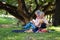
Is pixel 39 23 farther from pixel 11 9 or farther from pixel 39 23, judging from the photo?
pixel 11 9

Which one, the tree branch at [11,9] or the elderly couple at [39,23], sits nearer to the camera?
the elderly couple at [39,23]

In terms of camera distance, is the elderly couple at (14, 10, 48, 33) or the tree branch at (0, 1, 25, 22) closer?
the elderly couple at (14, 10, 48, 33)

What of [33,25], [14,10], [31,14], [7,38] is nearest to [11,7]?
[14,10]

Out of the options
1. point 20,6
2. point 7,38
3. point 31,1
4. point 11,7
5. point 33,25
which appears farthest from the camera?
point 31,1

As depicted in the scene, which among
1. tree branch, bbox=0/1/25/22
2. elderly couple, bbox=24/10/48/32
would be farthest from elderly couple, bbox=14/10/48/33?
tree branch, bbox=0/1/25/22

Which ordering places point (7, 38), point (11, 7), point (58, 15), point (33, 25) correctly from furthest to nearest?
point (11, 7), point (58, 15), point (33, 25), point (7, 38)

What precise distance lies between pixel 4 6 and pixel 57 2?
3.94m

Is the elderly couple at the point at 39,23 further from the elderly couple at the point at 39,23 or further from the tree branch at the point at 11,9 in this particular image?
the tree branch at the point at 11,9

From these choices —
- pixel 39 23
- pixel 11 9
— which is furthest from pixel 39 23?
pixel 11 9

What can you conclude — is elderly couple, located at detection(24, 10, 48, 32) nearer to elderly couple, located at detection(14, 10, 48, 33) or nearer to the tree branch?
elderly couple, located at detection(14, 10, 48, 33)

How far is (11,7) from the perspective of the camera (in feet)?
53.0

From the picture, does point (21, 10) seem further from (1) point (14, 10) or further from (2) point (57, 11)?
(2) point (57, 11)

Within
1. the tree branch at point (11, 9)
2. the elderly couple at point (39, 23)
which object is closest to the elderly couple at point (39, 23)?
the elderly couple at point (39, 23)

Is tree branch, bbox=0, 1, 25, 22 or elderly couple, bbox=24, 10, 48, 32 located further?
tree branch, bbox=0, 1, 25, 22
